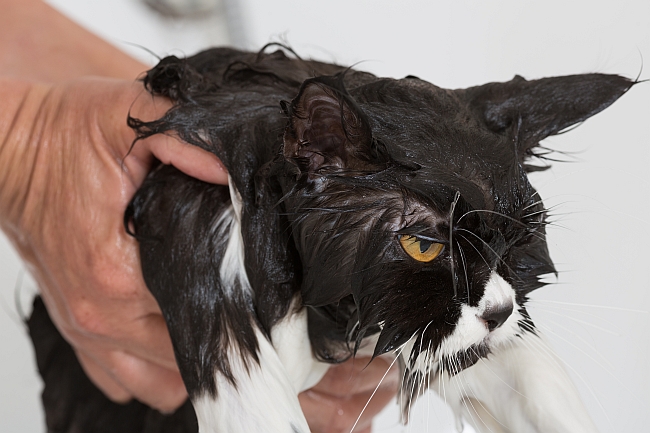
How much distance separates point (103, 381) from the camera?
1.36 metres

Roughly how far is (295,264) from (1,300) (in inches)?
58.3

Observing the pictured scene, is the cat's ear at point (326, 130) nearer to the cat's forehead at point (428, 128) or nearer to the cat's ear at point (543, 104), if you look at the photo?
the cat's forehead at point (428, 128)

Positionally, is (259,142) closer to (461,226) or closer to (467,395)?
(461,226)

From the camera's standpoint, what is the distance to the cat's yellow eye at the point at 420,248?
694 mm

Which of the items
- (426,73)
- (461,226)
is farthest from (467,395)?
(426,73)

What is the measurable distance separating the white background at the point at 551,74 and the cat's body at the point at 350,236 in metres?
0.28

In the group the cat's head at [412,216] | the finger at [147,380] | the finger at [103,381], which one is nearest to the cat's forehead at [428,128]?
the cat's head at [412,216]

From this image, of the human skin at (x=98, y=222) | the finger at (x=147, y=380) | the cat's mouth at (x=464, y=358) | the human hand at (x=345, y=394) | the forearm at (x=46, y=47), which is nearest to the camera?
the cat's mouth at (x=464, y=358)

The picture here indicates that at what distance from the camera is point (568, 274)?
5.05 ft

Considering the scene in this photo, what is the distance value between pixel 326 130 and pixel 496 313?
0.23 metres

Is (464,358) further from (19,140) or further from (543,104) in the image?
(19,140)

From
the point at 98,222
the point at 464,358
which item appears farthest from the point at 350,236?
the point at 98,222

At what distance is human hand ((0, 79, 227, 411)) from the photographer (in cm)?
102

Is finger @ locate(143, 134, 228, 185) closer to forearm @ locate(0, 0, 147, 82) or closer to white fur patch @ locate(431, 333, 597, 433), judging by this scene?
white fur patch @ locate(431, 333, 597, 433)
